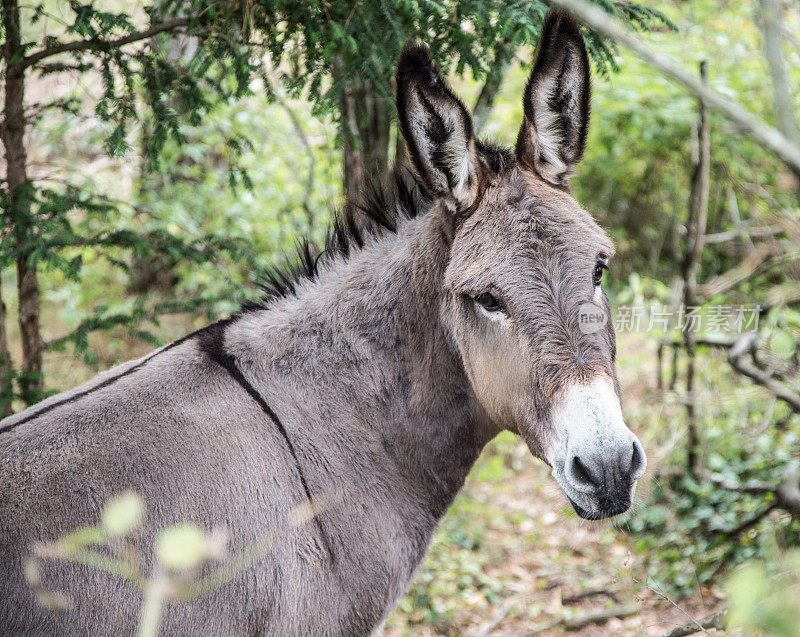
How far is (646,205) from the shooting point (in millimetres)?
10281

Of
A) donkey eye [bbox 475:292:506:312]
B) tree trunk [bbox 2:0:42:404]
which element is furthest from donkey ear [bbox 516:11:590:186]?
tree trunk [bbox 2:0:42:404]

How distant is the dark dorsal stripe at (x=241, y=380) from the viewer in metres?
2.65

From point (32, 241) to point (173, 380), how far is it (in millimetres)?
1646

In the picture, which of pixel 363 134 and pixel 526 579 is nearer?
pixel 363 134

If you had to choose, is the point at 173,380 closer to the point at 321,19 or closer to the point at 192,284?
the point at 321,19

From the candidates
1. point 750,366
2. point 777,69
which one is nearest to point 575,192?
point 750,366

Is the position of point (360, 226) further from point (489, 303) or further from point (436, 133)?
point (489, 303)

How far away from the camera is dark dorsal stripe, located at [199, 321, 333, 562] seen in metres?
2.65

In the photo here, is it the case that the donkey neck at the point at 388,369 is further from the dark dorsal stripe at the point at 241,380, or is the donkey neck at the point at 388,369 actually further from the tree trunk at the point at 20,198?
the tree trunk at the point at 20,198

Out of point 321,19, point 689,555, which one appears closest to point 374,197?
point 321,19

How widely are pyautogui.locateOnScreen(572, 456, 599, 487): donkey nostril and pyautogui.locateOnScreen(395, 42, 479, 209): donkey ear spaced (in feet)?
3.82

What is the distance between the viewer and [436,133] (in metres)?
2.78

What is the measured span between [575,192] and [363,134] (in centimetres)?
657

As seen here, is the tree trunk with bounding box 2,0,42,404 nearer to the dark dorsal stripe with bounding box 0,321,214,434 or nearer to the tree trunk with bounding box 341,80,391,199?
the dark dorsal stripe with bounding box 0,321,214,434
